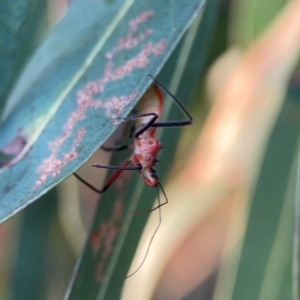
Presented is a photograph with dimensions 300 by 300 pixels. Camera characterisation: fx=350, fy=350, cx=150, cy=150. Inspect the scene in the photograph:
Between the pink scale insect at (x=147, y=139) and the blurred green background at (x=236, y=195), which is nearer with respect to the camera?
the pink scale insect at (x=147, y=139)

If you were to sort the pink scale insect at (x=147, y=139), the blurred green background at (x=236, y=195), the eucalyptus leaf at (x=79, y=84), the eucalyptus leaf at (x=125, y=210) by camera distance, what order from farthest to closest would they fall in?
the blurred green background at (x=236, y=195) < the pink scale insect at (x=147, y=139) < the eucalyptus leaf at (x=125, y=210) < the eucalyptus leaf at (x=79, y=84)

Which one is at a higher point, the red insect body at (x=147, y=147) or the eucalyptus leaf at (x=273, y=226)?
the red insect body at (x=147, y=147)

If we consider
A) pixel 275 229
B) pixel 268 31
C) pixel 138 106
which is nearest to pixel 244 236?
pixel 275 229

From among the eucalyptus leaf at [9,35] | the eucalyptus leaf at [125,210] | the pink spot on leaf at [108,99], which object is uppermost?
the eucalyptus leaf at [9,35]

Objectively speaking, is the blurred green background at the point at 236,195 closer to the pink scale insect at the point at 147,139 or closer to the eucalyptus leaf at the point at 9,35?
the pink scale insect at the point at 147,139

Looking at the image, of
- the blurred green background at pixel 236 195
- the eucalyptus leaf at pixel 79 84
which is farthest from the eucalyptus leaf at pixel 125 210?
the eucalyptus leaf at pixel 79 84

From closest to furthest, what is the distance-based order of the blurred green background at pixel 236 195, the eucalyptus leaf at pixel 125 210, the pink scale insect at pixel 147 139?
the eucalyptus leaf at pixel 125 210 → the pink scale insect at pixel 147 139 → the blurred green background at pixel 236 195

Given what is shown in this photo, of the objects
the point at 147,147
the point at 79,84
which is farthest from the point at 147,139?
the point at 79,84

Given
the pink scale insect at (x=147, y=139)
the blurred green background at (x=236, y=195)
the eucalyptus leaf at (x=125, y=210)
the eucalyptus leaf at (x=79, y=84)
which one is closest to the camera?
the eucalyptus leaf at (x=79, y=84)

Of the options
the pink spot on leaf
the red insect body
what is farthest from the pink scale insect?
the pink spot on leaf

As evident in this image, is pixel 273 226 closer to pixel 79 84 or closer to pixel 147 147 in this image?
pixel 147 147

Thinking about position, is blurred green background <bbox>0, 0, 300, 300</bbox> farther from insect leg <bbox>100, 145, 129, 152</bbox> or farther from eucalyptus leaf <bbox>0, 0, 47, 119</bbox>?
eucalyptus leaf <bbox>0, 0, 47, 119</bbox>

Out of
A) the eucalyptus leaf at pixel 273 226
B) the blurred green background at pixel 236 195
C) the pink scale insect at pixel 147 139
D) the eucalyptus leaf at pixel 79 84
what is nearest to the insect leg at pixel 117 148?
the pink scale insect at pixel 147 139

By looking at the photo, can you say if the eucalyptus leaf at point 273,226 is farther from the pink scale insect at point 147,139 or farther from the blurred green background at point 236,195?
the pink scale insect at point 147,139
